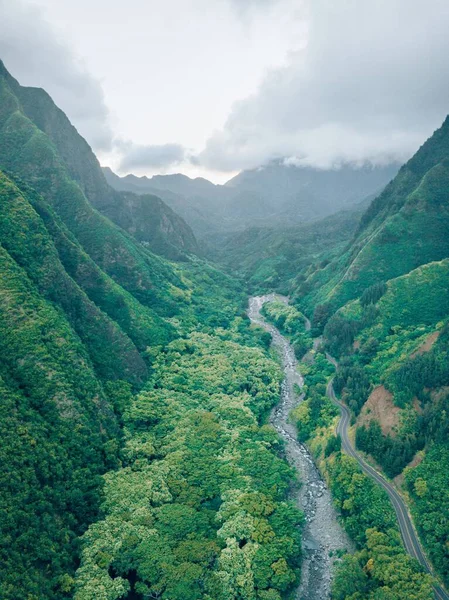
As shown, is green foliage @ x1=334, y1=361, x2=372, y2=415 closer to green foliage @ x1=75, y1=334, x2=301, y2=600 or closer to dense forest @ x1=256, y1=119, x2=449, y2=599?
dense forest @ x1=256, y1=119, x2=449, y2=599

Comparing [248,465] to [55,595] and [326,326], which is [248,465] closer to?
[55,595]

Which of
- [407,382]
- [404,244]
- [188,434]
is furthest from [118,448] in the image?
[404,244]

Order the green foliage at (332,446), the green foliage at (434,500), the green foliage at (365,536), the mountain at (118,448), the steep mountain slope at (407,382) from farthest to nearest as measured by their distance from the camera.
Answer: the green foliage at (332,446) → the steep mountain slope at (407,382) → the green foliage at (434,500) → the mountain at (118,448) → the green foliage at (365,536)

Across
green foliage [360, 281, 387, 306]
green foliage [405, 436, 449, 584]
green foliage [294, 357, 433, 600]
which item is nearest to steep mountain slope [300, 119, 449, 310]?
green foliage [360, 281, 387, 306]

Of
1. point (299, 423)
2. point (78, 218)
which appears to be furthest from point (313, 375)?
point (78, 218)

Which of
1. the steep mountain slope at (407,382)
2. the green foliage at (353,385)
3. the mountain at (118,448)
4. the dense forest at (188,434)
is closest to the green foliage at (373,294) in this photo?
the steep mountain slope at (407,382)

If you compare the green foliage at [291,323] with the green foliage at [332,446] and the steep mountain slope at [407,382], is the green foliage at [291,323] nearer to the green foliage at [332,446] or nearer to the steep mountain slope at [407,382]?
the steep mountain slope at [407,382]

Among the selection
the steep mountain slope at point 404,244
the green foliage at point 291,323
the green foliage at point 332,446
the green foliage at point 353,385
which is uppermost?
the steep mountain slope at point 404,244
